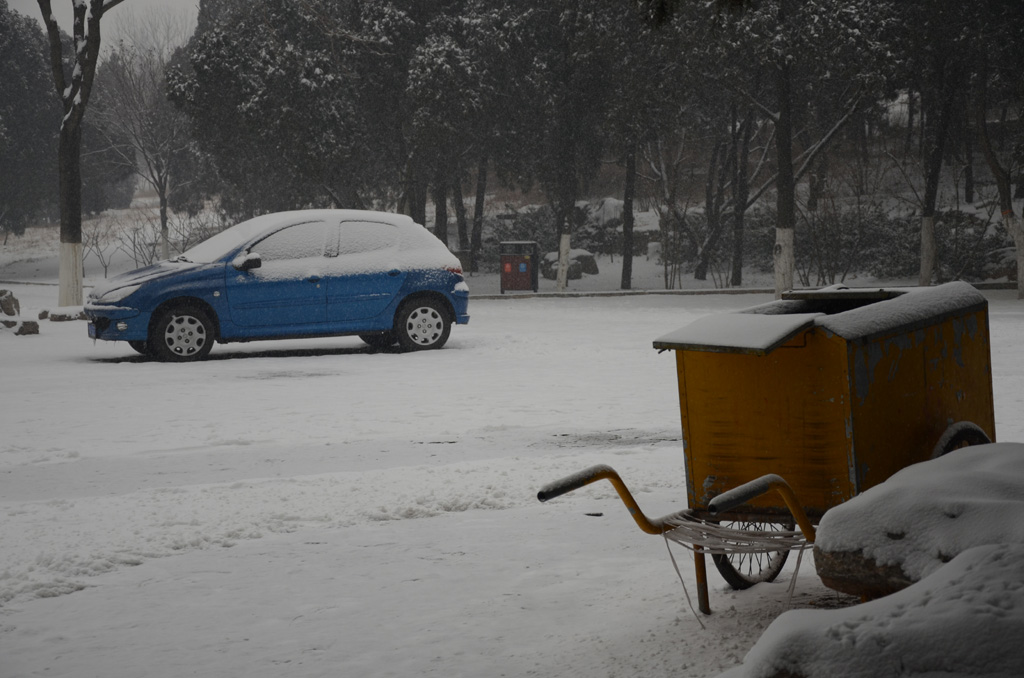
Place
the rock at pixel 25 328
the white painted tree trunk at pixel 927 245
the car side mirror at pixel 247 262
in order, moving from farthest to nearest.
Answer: the white painted tree trunk at pixel 927 245, the rock at pixel 25 328, the car side mirror at pixel 247 262

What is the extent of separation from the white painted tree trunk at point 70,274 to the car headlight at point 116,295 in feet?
26.9

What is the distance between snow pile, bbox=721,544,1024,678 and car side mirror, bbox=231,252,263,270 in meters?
11.7

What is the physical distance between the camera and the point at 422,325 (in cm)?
1455

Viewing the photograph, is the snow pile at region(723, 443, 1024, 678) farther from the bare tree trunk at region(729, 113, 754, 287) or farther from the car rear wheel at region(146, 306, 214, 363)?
the bare tree trunk at region(729, 113, 754, 287)

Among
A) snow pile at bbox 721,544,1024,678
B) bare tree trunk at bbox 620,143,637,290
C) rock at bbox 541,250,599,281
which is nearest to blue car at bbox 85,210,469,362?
snow pile at bbox 721,544,1024,678

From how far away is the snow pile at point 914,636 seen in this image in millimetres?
2104

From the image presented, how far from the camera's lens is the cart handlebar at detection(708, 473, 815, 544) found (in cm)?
348

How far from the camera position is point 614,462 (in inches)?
287

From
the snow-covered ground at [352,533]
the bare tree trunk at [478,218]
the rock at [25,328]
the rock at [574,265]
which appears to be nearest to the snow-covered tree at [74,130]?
the rock at [25,328]

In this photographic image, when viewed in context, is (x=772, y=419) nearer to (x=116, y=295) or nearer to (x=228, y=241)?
(x=116, y=295)

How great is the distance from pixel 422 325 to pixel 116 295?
3647mm

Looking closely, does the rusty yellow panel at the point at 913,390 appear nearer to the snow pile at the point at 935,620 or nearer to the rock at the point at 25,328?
the snow pile at the point at 935,620

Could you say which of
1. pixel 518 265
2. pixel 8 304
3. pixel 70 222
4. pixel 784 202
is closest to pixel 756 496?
pixel 70 222

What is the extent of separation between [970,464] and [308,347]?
42.2 ft
